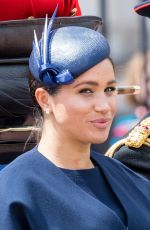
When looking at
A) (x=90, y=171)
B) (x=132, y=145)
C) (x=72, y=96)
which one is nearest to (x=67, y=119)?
(x=72, y=96)

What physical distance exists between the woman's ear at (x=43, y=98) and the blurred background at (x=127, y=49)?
2609 mm

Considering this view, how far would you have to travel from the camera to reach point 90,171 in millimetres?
1968

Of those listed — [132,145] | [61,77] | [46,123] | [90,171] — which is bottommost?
[132,145]

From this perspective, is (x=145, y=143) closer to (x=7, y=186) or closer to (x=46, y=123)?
(x=46, y=123)

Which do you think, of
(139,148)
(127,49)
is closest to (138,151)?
(139,148)

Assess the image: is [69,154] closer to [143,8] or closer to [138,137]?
[138,137]

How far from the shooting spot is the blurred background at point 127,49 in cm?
460

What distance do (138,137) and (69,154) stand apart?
1.73ft

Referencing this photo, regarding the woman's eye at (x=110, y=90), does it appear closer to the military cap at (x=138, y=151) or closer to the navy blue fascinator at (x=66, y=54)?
the navy blue fascinator at (x=66, y=54)

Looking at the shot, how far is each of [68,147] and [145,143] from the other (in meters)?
0.54

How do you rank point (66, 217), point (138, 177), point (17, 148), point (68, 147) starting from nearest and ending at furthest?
point (66, 217) → point (68, 147) → point (138, 177) → point (17, 148)

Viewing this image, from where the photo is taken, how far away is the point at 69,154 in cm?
193

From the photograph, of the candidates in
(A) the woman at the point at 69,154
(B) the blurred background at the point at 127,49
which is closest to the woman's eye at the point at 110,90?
(A) the woman at the point at 69,154

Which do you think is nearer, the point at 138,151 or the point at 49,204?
the point at 49,204
